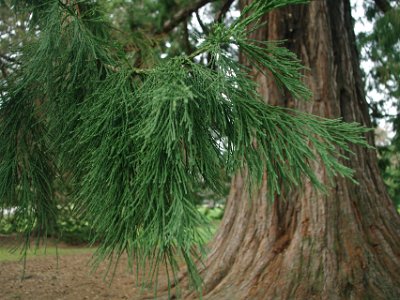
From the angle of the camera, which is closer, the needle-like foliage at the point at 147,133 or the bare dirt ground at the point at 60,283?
the needle-like foliage at the point at 147,133

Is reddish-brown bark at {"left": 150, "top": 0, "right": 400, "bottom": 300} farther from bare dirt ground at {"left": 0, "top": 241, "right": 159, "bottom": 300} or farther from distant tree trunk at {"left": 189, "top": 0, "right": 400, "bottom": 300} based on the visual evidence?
bare dirt ground at {"left": 0, "top": 241, "right": 159, "bottom": 300}

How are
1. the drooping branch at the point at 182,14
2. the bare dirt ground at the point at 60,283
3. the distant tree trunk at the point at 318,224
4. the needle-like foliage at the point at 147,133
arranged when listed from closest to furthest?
the needle-like foliage at the point at 147,133 < the distant tree trunk at the point at 318,224 < the bare dirt ground at the point at 60,283 < the drooping branch at the point at 182,14

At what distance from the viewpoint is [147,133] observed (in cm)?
186

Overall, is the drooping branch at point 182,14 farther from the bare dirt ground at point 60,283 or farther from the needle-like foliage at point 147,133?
the needle-like foliage at point 147,133

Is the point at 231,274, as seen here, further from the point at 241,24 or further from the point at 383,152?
the point at 383,152

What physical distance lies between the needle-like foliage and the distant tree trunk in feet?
5.77

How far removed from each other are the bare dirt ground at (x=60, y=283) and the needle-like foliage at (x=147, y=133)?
7.56 feet

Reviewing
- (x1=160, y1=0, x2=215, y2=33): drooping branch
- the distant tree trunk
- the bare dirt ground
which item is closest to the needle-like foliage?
the distant tree trunk

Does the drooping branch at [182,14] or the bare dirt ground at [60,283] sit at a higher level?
the drooping branch at [182,14]

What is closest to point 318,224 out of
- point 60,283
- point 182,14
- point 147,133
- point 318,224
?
point 318,224

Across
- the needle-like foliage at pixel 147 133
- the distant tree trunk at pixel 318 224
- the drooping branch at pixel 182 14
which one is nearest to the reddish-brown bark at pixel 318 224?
the distant tree trunk at pixel 318 224

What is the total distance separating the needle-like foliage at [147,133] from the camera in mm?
1813

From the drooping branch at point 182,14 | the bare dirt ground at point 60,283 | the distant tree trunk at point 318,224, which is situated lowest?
the bare dirt ground at point 60,283

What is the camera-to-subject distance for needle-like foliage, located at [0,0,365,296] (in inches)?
71.4
